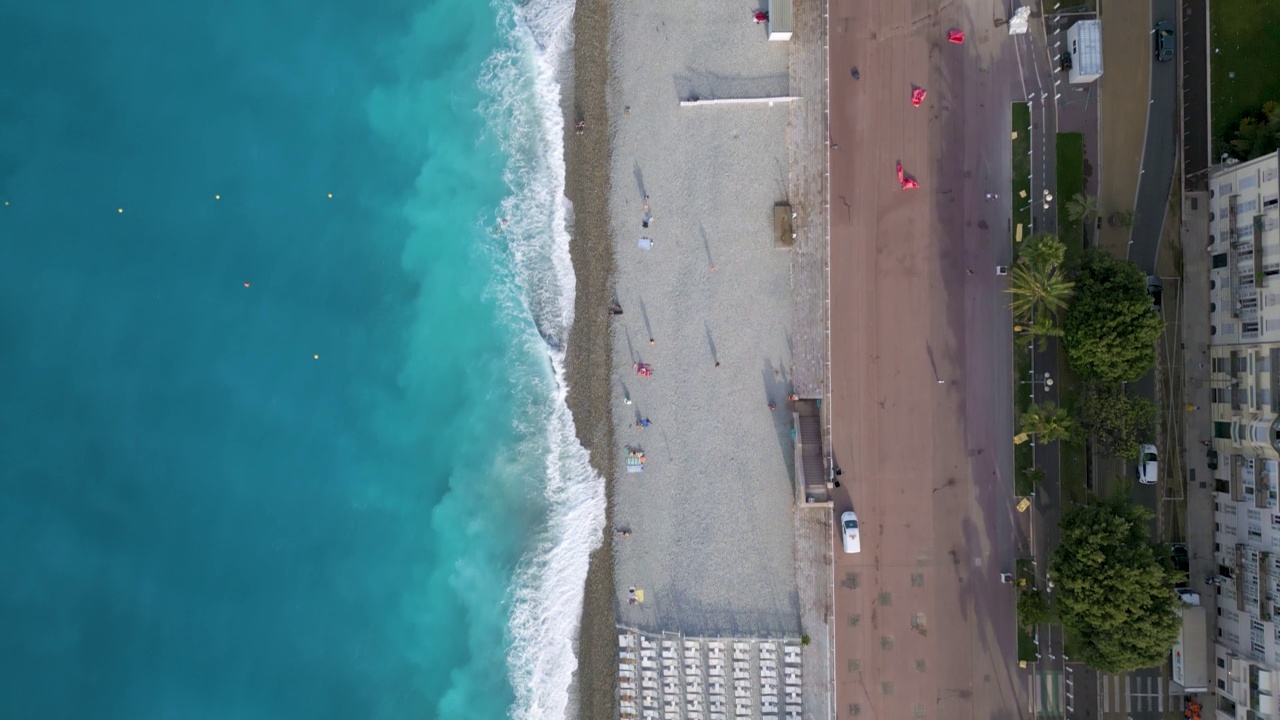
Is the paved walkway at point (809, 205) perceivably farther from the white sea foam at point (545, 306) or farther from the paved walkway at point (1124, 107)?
the paved walkway at point (1124, 107)

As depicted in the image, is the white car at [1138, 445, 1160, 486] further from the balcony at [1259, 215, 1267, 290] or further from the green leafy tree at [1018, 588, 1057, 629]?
the balcony at [1259, 215, 1267, 290]

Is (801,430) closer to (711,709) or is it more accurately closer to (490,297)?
(711,709)

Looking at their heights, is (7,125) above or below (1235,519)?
above

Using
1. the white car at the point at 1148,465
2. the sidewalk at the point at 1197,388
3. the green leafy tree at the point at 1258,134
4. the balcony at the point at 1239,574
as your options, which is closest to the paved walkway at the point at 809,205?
the white car at the point at 1148,465

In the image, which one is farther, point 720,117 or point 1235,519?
point 720,117

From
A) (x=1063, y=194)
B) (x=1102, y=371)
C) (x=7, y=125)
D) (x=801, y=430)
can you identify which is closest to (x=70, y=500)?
(x=7, y=125)
